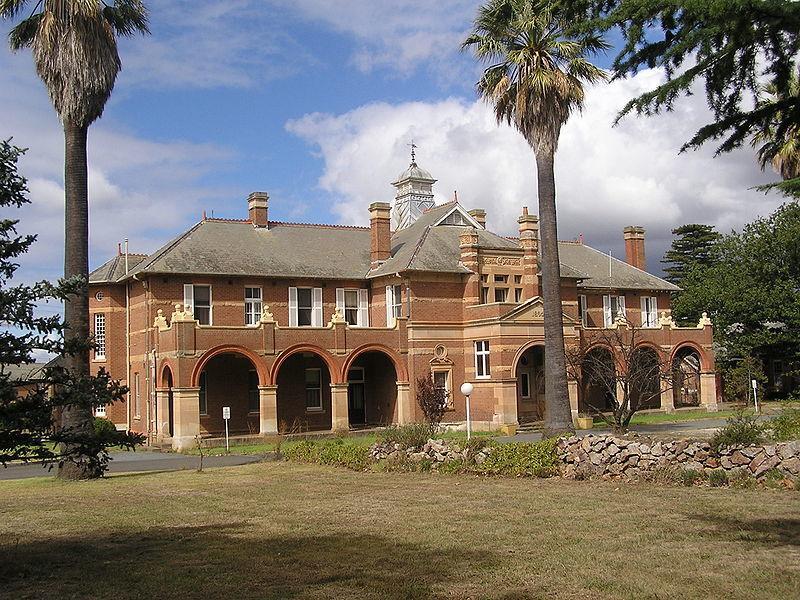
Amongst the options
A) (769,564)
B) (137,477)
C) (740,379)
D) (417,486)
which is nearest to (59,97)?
(137,477)

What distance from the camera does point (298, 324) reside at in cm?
4197

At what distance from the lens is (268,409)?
37.7 metres

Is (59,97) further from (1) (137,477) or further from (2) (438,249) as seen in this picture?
(2) (438,249)

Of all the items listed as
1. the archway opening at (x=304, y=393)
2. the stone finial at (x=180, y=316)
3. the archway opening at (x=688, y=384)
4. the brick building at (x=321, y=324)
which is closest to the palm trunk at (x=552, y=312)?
the brick building at (x=321, y=324)

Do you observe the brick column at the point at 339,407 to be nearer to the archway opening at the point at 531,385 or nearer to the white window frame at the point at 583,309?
the archway opening at the point at 531,385

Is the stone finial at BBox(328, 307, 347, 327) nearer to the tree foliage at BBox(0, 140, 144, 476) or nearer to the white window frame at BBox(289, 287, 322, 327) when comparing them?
the white window frame at BBox(289, 287, 322, 327)

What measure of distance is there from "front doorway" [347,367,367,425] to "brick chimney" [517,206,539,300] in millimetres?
9288

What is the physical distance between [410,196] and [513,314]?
20.9 m

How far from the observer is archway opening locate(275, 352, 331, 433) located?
4116 centimetres

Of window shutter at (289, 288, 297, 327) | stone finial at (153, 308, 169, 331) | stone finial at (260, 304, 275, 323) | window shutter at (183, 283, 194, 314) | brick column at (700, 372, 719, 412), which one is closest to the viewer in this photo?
stone finial at (153, 308, 169, 331)

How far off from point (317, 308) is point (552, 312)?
17.6m

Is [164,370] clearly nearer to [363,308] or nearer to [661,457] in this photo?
[363,308]

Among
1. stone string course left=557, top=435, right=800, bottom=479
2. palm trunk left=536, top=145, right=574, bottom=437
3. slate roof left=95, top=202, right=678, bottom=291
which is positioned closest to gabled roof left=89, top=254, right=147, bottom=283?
slate roof left=95, top=202, right=678, bottom=291

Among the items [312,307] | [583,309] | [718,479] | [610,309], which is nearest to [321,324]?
[312,307]
